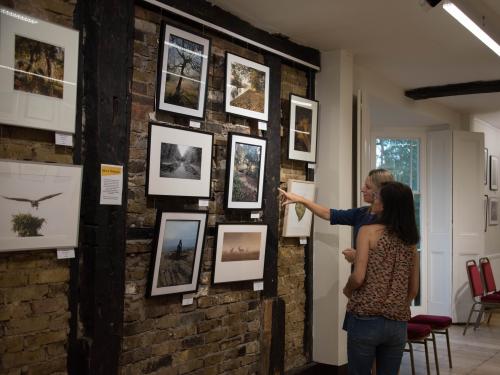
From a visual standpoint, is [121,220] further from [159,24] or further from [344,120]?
[344,120]

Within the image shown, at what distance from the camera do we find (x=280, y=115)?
4.59m

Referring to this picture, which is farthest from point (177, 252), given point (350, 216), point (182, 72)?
point (350, 216)

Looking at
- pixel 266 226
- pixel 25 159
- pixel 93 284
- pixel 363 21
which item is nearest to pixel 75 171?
pixel 25 159

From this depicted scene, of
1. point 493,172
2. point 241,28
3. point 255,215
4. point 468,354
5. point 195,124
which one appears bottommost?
point 468,354

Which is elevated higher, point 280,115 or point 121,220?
point 280,115

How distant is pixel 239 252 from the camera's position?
4.12 m

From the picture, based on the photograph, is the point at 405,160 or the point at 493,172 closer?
the point at 405,160

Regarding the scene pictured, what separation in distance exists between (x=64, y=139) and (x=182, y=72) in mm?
986

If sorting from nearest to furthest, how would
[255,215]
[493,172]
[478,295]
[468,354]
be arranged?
[255,215], [468,354], [478,295], [493,172]

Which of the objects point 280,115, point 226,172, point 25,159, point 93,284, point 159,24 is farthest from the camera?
point 280,115

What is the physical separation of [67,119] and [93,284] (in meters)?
0.88

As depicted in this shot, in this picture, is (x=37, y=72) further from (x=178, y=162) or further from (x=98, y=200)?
(x=178, y=162)

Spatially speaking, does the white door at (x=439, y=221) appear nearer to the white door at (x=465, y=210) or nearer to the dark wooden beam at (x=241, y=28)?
the white door at (x=465, y=210)

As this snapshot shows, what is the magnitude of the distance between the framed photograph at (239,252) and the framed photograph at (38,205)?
1.25m
